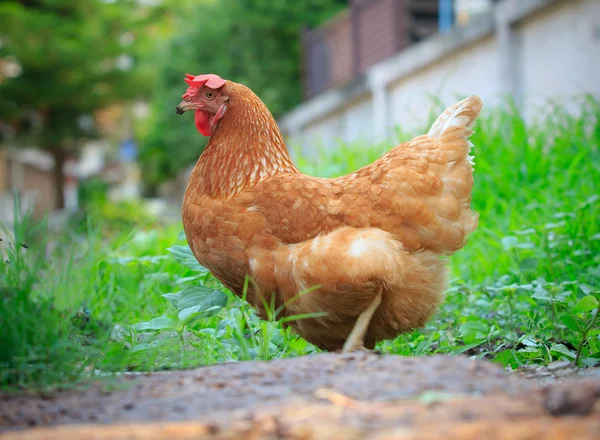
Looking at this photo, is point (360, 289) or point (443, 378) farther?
point (360, 289)

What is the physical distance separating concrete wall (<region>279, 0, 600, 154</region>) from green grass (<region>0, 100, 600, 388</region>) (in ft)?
1.63

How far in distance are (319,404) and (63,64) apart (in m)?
18.8

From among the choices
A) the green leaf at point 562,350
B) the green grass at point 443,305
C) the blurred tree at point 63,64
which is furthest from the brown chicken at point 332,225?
the blurred tree at point 63,64

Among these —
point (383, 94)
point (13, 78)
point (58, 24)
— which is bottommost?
point (383, 94)

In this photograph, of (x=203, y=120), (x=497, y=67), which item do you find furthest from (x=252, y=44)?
(x=203, y=120)

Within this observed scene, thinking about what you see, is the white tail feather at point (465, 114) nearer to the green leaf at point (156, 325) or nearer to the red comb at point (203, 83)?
the red comb at point (203, 83)

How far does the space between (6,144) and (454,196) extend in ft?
65.7

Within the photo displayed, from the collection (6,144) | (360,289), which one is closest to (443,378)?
(360,289)

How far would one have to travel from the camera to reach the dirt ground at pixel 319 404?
144 cm

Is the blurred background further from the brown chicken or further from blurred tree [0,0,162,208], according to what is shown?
the brown chicken

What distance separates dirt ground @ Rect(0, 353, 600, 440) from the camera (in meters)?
1.44

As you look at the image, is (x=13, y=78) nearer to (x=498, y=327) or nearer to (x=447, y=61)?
(x=447, y=61)

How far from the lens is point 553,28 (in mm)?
6332

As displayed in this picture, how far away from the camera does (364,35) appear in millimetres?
11023
